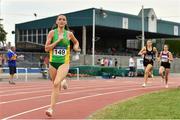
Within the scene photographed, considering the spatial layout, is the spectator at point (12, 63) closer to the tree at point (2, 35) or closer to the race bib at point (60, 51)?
the race bib at point (60, 51)

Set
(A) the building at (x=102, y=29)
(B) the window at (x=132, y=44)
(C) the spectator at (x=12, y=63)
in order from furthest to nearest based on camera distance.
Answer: (B) the window at (x=132, y=44) < (A) the building at (x=102, y=29) < (C) the spectator at (x=12, y=63)

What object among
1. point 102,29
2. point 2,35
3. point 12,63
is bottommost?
point 12,63

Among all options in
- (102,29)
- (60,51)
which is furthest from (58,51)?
(102,29)

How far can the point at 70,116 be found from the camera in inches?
444

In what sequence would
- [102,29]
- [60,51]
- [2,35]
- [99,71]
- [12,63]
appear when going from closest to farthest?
[60,51] → [12,63] → [99,71] → [102,29] → [2,35]

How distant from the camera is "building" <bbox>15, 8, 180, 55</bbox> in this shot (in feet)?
207

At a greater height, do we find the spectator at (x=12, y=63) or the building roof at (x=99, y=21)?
the building roof at (x=99, y=21)

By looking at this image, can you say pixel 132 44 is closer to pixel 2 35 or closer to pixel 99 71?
pixel 2 35

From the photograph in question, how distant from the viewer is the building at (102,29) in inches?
2486

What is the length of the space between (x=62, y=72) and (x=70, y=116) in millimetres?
952

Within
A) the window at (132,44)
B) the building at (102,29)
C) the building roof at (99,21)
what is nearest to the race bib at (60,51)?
the building at (102,29)

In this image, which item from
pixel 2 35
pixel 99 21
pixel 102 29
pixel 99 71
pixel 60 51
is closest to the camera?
pixel 60 51

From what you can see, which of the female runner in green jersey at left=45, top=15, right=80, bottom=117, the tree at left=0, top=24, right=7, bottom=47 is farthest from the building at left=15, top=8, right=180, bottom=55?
the female runner in green jersey at left=45, top=15, right=80, bottom=117

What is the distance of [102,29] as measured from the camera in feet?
234
